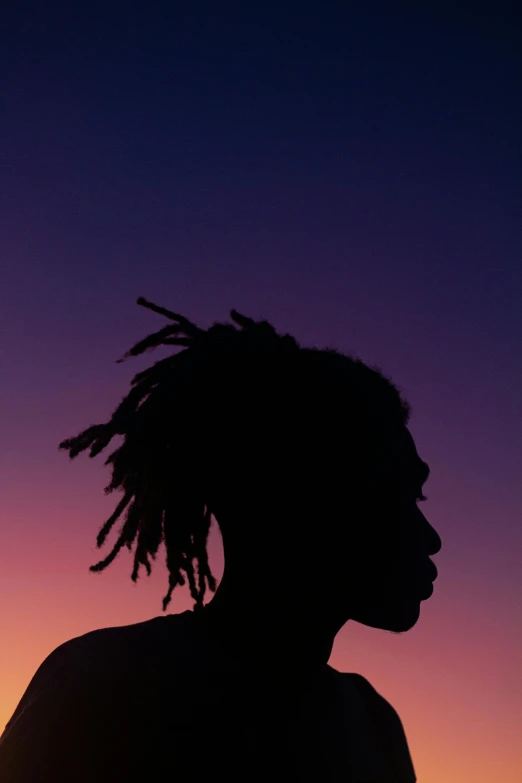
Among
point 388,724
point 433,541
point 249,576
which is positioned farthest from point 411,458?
point 388,724

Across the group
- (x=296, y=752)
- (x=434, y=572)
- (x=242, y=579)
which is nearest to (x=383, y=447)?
(x=434, y=572)

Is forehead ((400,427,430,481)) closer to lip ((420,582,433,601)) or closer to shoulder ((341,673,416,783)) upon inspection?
lip ((420,582,433,601))

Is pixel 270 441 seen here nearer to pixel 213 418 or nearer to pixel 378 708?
pixel 213 418

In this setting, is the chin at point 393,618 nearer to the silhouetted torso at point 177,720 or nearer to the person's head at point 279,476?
the person's head at point 279,476

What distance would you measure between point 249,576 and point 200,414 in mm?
637

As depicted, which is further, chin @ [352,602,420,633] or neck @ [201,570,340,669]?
chin @ [352,602,420,633]

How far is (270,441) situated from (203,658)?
0.79 metres

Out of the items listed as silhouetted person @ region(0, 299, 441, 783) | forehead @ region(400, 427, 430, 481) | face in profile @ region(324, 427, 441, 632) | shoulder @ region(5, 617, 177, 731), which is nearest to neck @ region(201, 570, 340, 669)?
silhouetted person @ region(0, 299, 441, 783)

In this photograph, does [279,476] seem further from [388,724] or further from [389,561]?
[388,724]

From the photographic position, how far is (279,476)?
8.18ft

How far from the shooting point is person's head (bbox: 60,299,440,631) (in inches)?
95.2

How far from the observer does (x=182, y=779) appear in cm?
194

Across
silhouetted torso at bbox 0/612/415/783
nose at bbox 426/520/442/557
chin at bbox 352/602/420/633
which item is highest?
nose at bbox 426/520/442/557

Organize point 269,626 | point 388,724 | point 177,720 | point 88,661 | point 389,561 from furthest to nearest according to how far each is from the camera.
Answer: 1. point 388,724
2. point 389,561
3. point 269,626
4. point 88,661
5. point 177,720
